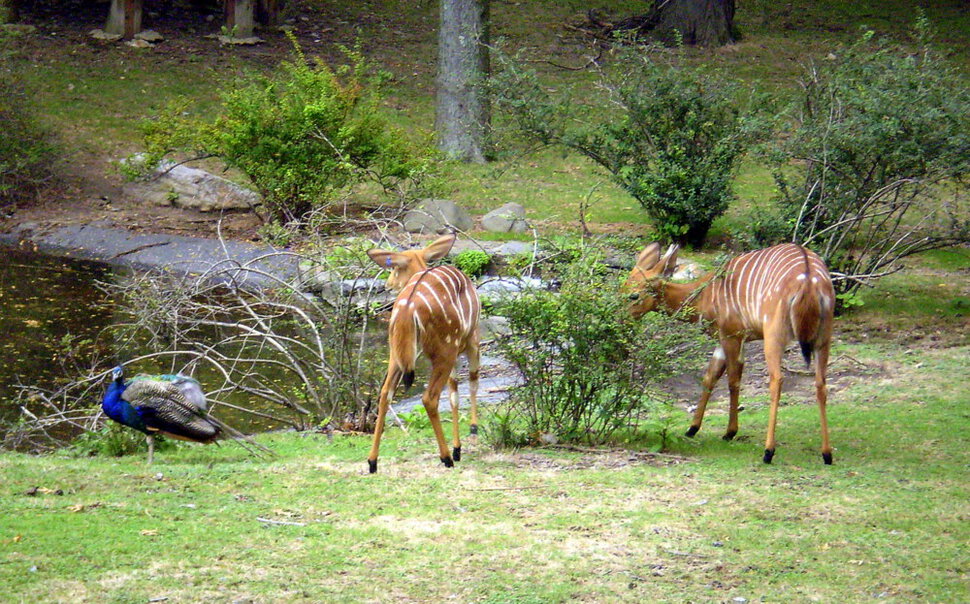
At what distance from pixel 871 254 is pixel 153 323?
8.51 m

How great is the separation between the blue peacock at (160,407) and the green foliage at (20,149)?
12015mm

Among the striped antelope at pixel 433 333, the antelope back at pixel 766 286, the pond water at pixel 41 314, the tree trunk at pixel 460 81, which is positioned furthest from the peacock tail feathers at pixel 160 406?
the tree trunk at pixel 460 81

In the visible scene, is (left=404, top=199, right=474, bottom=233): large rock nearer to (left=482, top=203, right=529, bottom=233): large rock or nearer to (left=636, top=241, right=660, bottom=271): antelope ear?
(left=482, top=203, right=529, bottom=233): large rock

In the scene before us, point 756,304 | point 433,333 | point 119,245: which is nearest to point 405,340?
point 433,333

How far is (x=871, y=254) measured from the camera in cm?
1312

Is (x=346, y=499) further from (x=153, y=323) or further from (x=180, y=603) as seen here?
(x=153, y=323)

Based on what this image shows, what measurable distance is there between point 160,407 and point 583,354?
3069mm

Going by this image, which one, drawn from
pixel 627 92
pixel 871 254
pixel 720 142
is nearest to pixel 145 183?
pixel 627 92

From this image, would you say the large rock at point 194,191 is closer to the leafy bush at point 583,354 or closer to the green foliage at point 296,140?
the green foliage at point 296,140

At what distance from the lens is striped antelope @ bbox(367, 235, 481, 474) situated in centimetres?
743

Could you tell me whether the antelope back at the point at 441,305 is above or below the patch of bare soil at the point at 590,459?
above

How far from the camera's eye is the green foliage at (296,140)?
16.6 meters

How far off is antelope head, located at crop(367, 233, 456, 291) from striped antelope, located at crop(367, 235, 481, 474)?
0.87 ft

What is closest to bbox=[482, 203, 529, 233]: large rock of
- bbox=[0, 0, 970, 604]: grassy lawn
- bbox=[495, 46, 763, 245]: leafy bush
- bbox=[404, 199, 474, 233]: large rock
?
bbox=[404, 199, 474, 233]: large rock
